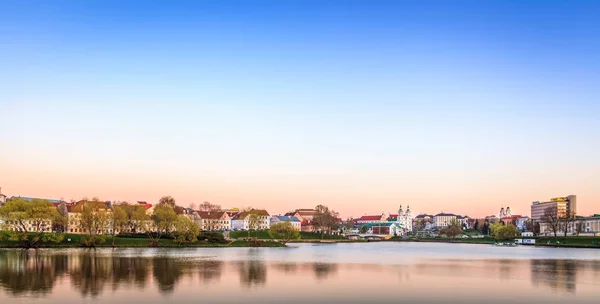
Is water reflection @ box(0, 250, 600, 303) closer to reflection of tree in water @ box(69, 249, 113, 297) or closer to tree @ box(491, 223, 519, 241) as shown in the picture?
reflection of tree in water @ box(69, 249, 113, 297)

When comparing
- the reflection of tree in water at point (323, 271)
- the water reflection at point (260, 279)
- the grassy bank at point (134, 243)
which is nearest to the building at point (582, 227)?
the grassy bank at point (134, 243)

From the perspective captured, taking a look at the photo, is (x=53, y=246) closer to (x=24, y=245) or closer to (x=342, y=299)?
(x=24, y=245)

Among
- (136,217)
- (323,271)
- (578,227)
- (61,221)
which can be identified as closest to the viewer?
(323,271)

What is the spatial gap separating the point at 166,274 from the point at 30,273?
8463 millimetres

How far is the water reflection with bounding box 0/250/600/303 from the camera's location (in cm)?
2806

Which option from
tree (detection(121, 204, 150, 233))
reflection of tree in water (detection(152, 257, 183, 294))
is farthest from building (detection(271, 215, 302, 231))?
reflection of tree in water (detection(152, 257, 183, 294))

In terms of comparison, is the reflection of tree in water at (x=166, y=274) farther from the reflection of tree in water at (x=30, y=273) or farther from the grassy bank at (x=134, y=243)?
the grassy bank at (x=134, y=243)

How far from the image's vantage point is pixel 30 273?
3488 centimetres

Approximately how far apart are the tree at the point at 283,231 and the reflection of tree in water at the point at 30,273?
201 feet

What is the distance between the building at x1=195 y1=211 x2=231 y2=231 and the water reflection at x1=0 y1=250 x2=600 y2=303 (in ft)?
345

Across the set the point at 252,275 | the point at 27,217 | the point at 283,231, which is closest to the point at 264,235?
the point at 283,231

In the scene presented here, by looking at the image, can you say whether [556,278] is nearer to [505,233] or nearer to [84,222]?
[84,222]

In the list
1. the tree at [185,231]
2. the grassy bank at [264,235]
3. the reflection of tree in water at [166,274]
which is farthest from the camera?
the grassy bank at [264,235]

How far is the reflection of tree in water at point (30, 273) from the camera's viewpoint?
91.7 ft
